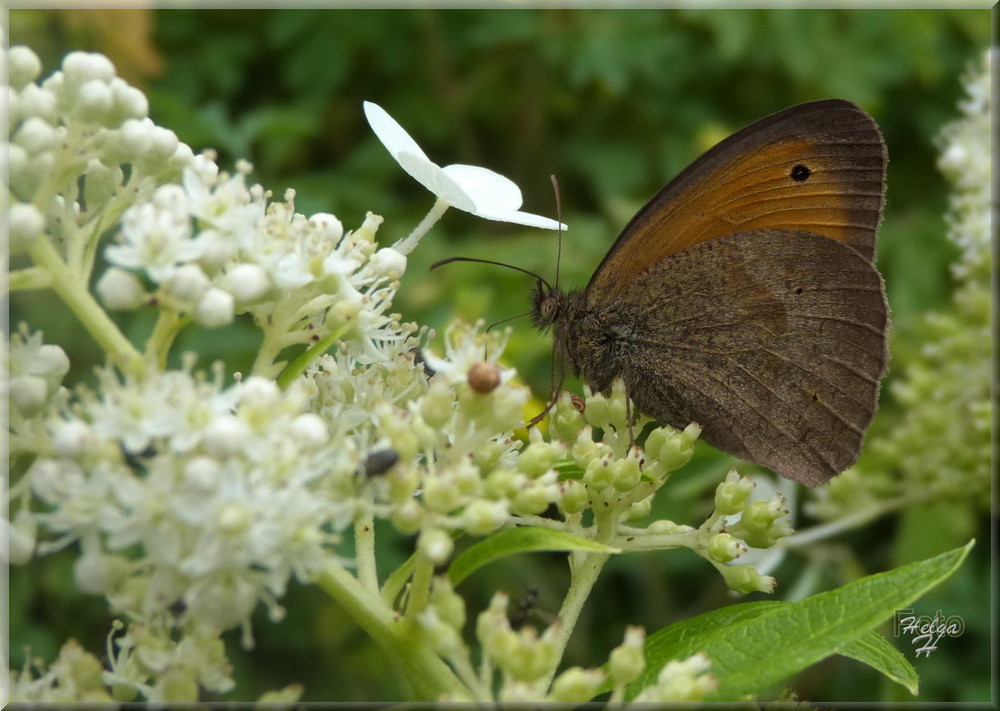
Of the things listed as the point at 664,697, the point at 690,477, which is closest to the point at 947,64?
the point at 690,477

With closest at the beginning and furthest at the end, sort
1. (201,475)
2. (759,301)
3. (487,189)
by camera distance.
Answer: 1. (201,475)
2. (487,189)
3. (759,301)

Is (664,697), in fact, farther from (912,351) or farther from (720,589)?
(912,351)

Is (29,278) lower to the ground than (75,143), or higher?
lower

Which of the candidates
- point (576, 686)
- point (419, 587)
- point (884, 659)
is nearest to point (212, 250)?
point (419, 587)

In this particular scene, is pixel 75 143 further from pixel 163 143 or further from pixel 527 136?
pixel 527 136

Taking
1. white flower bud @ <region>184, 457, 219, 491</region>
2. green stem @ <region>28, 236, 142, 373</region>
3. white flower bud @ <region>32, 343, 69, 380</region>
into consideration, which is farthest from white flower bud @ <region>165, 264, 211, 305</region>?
white flower bud @ <region>184, 457, 219, 491</region>
